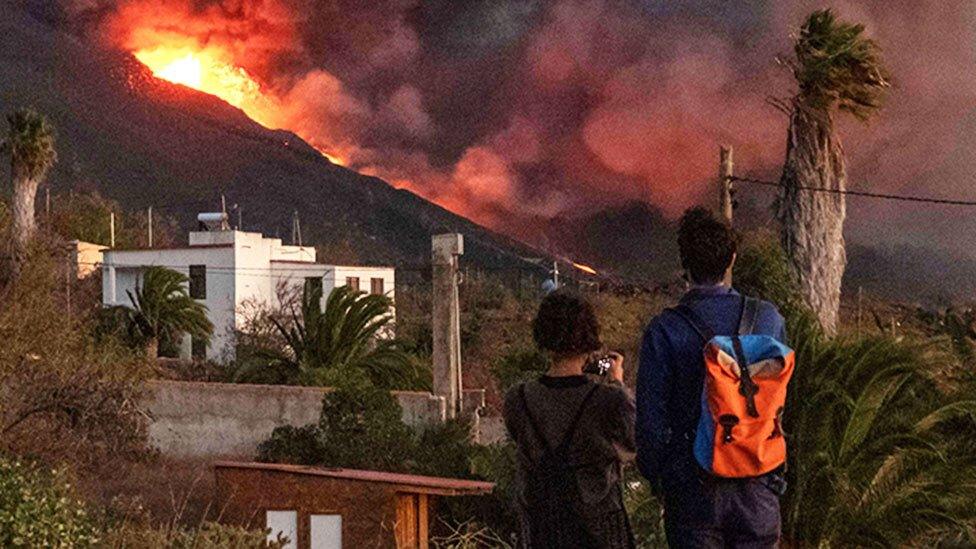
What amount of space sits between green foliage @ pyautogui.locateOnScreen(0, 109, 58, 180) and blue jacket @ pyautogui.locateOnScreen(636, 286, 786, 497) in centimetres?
4739

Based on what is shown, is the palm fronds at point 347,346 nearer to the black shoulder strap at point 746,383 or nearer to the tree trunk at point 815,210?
the tree trunk at point 815,210

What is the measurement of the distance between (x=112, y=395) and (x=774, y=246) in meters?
11.1

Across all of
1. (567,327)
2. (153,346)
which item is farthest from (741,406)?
(153,346)

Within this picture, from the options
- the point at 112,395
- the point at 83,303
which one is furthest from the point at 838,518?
the point at 83,303

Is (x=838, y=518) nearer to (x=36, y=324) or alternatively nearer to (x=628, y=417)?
(x=628, y=417)

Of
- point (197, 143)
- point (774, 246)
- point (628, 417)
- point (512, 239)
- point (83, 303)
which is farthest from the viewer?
point (197, 143)

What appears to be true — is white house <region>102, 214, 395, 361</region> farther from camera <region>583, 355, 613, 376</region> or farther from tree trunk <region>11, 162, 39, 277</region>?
camera <region>583, 355, 613, 376</region>

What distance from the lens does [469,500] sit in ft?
75.5

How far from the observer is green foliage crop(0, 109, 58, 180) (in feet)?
163

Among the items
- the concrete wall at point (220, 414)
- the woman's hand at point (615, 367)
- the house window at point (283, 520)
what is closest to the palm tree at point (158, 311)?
the concrete wall at point (220, 414)

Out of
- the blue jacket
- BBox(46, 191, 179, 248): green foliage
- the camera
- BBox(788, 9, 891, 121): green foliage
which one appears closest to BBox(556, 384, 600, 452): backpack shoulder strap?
the blue jacket

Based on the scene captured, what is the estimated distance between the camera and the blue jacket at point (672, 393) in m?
5.11

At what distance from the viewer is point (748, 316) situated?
520cm

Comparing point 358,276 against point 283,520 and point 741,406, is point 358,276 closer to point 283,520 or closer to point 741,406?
point 283,520
